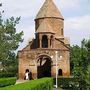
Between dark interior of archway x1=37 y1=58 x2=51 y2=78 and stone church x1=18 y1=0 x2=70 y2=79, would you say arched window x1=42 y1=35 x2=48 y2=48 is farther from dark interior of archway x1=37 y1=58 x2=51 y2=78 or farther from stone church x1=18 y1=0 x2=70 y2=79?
dark interior of archway x1=37 y1=58 x2=51 y2=78

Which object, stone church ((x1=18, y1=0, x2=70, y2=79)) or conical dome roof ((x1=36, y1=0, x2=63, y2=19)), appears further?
conical dome roof ((x1=36, y1=0, x2=63, y2=19))

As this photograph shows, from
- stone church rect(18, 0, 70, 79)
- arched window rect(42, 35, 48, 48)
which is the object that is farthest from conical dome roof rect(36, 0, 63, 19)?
arched window rect(42, 35, 48, 48)

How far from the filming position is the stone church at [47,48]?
6356 cm

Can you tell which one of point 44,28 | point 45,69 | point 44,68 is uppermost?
point 44,28

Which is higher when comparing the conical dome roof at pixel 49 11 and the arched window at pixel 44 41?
the conical dome roof at pixel 49 11

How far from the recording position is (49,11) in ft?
229

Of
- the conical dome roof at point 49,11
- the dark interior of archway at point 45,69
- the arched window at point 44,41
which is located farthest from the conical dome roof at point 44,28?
the dark interior of archway at point 45,69

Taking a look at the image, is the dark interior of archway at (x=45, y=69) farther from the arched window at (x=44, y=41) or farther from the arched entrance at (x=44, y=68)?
the arched window at (x=44, y=41)

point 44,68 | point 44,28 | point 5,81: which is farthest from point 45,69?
point 5,81

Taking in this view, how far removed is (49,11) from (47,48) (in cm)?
904

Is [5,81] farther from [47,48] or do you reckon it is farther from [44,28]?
[44,28]

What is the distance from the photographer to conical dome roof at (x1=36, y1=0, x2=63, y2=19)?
229 feet

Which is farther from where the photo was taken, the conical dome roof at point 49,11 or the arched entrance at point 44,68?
the conical dome roof at point 49,11

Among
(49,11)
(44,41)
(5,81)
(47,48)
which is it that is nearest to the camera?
(5,81)
